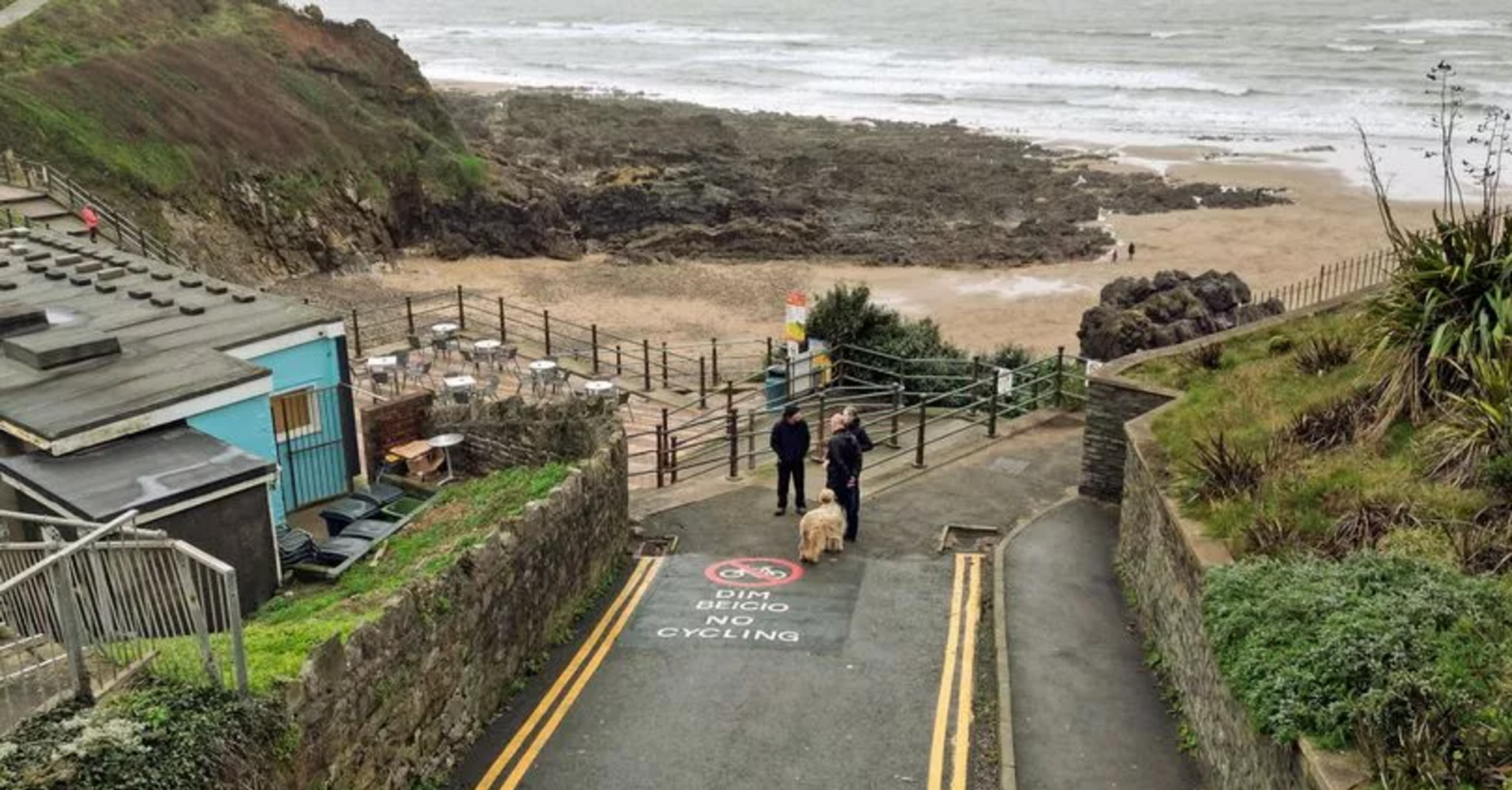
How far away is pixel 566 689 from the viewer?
36.8ft

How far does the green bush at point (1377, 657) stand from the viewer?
264 inches

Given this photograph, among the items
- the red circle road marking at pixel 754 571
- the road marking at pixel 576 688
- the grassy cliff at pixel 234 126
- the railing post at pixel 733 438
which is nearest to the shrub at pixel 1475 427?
the red circle road marking at pixel 754 571

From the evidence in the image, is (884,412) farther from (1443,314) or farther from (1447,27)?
(1447,27)

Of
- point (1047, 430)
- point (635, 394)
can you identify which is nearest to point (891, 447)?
point (1047, 430)

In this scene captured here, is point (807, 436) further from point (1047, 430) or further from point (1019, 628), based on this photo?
point (1047, 430)

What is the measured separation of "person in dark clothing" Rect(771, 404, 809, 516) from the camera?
48.7 ft

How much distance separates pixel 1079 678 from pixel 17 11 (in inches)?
1871

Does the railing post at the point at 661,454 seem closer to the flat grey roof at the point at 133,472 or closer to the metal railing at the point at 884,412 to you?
the metal railing at the point at 884,412

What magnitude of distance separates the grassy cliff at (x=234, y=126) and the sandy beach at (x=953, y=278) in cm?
326

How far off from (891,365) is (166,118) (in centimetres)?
2676

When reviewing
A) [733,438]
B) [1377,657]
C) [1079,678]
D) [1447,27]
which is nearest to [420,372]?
[733,438]

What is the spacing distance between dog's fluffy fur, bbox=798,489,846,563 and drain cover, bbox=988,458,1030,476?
394 cm

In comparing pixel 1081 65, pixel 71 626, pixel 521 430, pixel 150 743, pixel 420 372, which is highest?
pixel 1081 65

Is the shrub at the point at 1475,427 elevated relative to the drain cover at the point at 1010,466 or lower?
elevated
